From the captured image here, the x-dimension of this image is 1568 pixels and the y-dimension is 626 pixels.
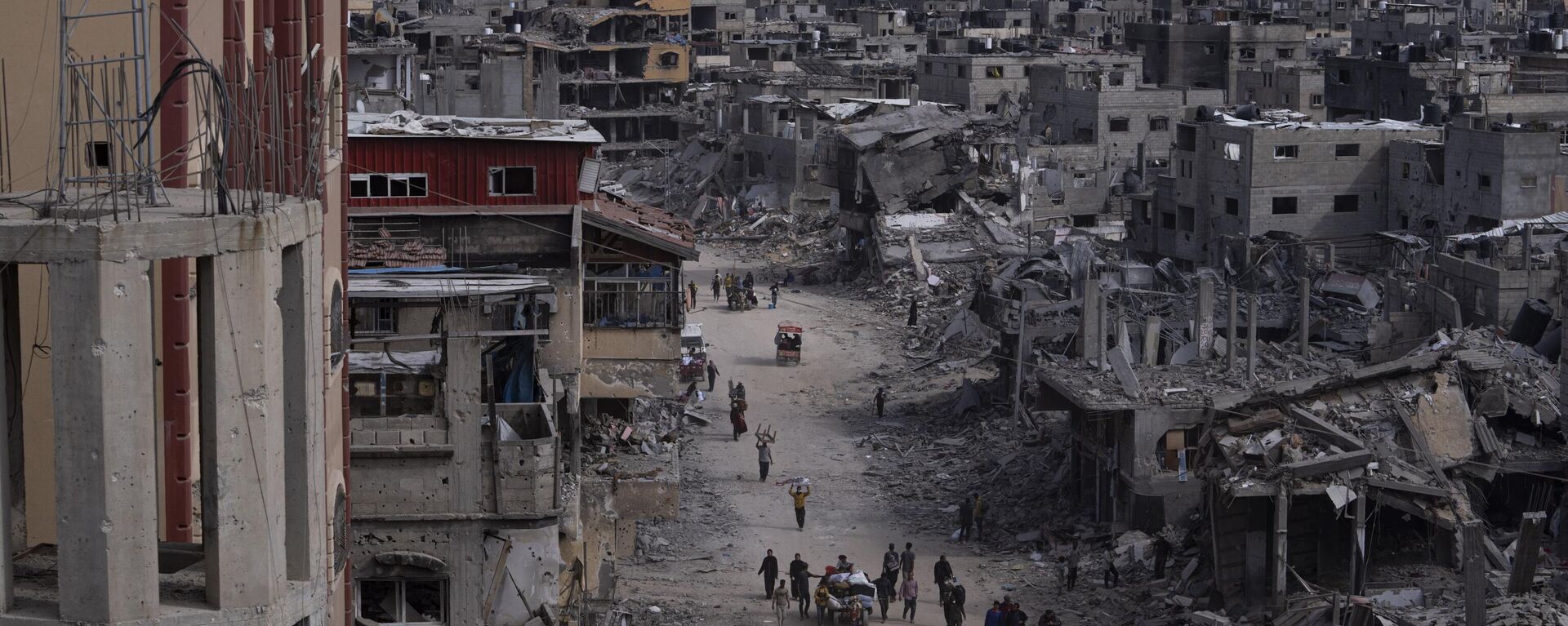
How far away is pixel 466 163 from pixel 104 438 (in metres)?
17.1

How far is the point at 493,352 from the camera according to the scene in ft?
69.3

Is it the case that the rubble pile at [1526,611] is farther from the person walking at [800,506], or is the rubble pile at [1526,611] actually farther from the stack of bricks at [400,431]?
the person walking at [800,506]

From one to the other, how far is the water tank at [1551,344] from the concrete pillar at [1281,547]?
9.25 meters

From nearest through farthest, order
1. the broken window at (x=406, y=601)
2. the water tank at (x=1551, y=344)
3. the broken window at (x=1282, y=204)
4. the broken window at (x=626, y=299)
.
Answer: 1. the broken window at (x=406, y=601)
2. the broken window at (x=626, y=299)
3. the water tank at (x=1551, y=344)
4. the broken window at (x=1282, y=204)

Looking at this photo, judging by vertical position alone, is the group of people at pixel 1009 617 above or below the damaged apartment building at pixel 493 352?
below

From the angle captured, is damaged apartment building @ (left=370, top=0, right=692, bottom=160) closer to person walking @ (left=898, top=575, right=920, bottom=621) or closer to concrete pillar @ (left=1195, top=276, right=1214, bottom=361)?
concrete pillar @ (left=1195, top=276, right=1214, bottom=361)

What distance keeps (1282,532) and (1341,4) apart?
79.2 metres

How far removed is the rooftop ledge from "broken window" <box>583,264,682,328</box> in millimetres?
16554

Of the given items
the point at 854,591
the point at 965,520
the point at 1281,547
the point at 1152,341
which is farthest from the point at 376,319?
the point at 1152,341

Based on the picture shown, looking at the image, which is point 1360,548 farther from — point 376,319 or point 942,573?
point 376,319

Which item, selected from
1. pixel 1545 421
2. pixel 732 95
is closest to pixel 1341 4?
pixel 732 95

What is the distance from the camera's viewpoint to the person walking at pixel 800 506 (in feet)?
98.6

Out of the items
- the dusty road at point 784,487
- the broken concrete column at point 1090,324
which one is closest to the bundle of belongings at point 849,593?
the dusty road at point 784,487

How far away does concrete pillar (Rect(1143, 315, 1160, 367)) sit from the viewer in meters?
32.4
